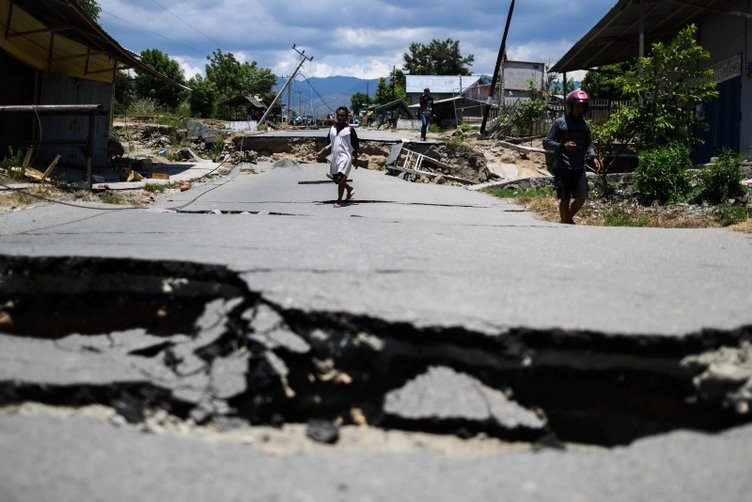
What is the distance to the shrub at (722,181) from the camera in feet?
29.3

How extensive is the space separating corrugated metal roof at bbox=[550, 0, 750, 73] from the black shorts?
562cm

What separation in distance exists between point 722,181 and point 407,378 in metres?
8.09

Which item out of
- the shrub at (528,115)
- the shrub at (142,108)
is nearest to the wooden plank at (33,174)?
the shrub at (528,115)

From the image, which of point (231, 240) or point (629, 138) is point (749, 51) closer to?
point (629, 138)

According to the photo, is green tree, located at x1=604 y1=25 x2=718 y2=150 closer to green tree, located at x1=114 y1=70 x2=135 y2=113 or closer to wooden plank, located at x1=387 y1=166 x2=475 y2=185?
wooden plank, located at x1=387 y1=166 x2=475 y2=185

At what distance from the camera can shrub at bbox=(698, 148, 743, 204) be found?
29.3ft

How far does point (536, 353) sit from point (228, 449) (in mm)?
1279

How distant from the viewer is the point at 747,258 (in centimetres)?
495

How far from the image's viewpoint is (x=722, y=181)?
896cm

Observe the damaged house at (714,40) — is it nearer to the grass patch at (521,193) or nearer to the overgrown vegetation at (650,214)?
the grass patch at (521,193)

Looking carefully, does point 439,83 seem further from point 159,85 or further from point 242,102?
point 159,85

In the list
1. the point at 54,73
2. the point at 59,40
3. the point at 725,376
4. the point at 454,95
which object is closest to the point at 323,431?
the point at 725,376

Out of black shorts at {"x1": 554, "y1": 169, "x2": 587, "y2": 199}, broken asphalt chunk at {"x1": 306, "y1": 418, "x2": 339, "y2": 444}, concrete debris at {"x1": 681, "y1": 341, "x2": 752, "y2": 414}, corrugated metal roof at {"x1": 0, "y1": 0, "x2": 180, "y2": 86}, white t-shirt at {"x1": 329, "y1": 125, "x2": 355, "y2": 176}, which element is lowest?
broken asphalt chunk at {"x1": 306, "y1": 418, "x2": 339, "y2": 444}

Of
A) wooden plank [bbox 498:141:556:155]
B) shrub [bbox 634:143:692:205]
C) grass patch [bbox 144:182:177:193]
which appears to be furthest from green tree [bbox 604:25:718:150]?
grass patch [bbox 144:182:177:193]
